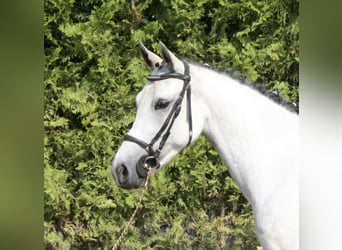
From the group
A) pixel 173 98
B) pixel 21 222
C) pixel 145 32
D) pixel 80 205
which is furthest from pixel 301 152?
pixel 21 222

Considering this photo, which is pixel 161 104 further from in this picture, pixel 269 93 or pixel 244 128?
pixel 269 93

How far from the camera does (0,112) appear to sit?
1511mm

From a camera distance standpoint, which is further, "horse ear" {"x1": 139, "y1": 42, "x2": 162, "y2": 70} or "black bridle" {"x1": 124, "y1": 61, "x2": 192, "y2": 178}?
"horse ear" {"x1": 139, "y1": 42, "x2": 162, "y2": 70}

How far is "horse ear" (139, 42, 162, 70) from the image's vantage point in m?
2.45

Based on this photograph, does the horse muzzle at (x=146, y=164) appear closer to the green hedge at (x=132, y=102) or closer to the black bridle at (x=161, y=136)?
the black bridle at (x=161, y=136)

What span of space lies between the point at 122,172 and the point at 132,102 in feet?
1.73

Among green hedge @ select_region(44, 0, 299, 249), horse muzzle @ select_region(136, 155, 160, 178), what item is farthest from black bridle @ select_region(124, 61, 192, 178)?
green hedge @ select_region(44, 0, 299, 249)

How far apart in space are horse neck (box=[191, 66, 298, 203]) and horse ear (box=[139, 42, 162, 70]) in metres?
0.26

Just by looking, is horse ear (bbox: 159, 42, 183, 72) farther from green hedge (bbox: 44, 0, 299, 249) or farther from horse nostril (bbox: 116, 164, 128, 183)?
horse nostril (bbox: 116, 164, 128, 183)

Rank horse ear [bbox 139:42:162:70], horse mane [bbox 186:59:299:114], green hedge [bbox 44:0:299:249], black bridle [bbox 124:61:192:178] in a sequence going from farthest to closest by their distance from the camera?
green hedge [bbox 44:0:299:249] < horse ear [bbox 139:42:162:70] < horse mane [bbox 186:59:299:114] < black bridle [bbox 124:61:192:178]

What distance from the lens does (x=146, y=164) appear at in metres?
2.26

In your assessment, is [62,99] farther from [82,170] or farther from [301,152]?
[301,152]

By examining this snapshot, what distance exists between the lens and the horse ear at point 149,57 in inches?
96.5

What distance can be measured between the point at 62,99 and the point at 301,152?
4.37 ft
